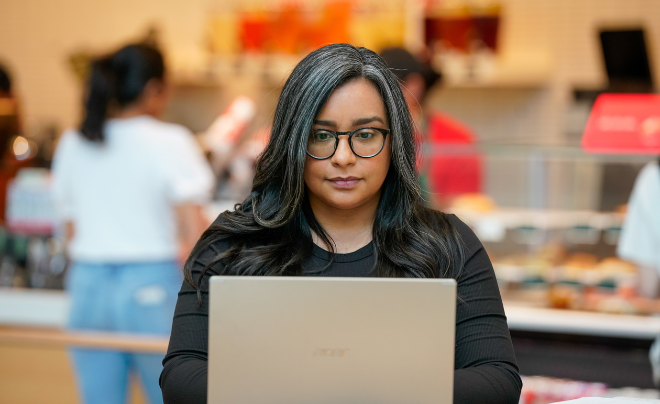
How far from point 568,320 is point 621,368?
262 millimetres

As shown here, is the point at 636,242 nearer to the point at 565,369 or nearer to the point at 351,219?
the point at 565,369

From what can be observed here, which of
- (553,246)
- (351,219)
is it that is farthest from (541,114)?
(351,219)

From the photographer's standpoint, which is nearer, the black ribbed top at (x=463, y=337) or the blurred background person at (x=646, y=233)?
the black ribbed top at (x=463, y=337)

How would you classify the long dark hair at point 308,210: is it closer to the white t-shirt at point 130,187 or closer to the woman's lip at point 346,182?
the woman's lip at point 346,182

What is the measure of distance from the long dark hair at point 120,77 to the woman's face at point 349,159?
1290 mm

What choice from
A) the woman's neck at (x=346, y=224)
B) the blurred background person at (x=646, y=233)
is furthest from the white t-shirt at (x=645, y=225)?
the woman's neck at (x=346, y=224)

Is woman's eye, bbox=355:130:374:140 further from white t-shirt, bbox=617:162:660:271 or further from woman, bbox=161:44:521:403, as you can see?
white t-shirt, bbox=617:162:660:271

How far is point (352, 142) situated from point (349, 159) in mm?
33

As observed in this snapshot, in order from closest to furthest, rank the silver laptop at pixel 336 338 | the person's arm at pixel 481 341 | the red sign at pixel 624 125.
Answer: the silver laptop at pixel 336 338 < the person's arm at pixel 481 341 < the red sign at pixel 624 125

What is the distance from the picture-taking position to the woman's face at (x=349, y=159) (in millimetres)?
1246

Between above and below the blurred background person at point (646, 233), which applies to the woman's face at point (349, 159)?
above

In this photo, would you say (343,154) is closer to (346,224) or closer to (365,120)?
(365,120)

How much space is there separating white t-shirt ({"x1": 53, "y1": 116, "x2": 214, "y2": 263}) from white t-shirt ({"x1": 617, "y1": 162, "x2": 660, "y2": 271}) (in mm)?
1411

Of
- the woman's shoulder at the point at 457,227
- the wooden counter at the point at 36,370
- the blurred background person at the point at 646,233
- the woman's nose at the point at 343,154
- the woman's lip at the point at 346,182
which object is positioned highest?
the woman's nose at the point at 343,154
